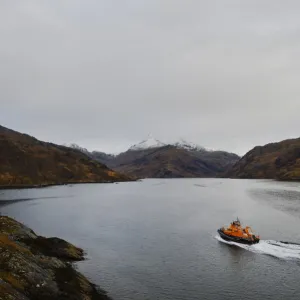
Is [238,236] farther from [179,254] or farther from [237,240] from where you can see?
[179,254]

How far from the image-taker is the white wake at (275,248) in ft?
221

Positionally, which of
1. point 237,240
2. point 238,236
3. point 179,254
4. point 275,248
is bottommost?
point 179,254

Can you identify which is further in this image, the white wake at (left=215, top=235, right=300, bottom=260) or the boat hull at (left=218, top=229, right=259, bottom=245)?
the boat hull at (left=218, top=229, right=259, bottom=245)

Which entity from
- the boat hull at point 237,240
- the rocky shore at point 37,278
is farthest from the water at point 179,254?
the rocky shore at point 37,278

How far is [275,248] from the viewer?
72.8m

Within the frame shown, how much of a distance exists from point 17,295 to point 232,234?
56782mm

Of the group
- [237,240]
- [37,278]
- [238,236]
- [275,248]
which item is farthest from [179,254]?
[37,278]

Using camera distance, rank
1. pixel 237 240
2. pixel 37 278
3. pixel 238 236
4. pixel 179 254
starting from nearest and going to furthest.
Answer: pixel 37 278 < pixel 179 254 < pixel 237 240 < pixel 238 236

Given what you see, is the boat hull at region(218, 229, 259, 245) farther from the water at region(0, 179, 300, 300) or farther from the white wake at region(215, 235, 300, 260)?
the water at region(0, 179, 300, 300)

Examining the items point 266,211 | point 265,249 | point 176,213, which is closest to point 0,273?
point 265,249

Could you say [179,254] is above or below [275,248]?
below

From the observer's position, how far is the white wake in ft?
221

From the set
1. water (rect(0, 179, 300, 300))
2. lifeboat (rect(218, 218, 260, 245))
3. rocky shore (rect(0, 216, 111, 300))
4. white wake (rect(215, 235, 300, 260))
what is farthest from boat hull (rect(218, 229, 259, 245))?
Answer: rocky shore (rect(0, 216, 111, 300))

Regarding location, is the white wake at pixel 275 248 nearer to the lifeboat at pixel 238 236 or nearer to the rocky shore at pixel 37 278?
the lifeboat at pixel 238 236
